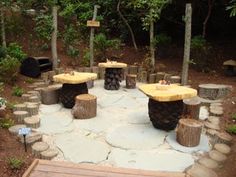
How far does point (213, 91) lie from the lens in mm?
7520

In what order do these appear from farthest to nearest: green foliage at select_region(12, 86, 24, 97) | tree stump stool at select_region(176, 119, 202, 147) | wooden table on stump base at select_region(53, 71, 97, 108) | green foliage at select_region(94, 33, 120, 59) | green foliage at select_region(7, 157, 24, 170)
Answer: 1. green foliage at select_region(94, 33, 120, 59)
2. green foliage at select_region(12, 86, 24, 97)
3. wooden table on stump base at select_region(53, 71, 97, 108)
4. tree stump stool at select_region(176, 119, 202, 147)
5. green foliage at select_region(7, 157, 24, 170)

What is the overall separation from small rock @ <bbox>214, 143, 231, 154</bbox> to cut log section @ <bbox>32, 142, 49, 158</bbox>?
268 centimetres

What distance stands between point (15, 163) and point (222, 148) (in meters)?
3.14

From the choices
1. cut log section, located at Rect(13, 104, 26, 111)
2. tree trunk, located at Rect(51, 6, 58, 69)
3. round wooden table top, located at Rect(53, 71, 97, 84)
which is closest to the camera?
cut log section, located at Rect(13, 104, 26, 111)

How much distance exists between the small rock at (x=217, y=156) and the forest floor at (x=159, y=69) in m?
0.07

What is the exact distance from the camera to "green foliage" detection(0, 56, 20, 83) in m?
7.45

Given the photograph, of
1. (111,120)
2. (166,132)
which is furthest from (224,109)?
(111,120)

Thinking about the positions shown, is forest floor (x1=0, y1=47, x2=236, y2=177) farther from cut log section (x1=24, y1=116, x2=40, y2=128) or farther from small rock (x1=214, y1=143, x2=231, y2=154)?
cut log section (x1=24, y1=116, x2=40, y2=128)

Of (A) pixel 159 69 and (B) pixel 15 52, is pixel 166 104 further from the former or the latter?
(B) pixel 15 52

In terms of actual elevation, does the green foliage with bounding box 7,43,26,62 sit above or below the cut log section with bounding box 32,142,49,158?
above

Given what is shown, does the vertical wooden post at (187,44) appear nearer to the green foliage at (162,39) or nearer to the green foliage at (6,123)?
the green foliage at (162,39)

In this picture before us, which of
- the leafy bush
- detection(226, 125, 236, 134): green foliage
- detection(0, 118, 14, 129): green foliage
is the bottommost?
detection(226, 125, 236, 134): green foliage

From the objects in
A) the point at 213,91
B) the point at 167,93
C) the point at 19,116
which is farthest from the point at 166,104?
the point at 19,116

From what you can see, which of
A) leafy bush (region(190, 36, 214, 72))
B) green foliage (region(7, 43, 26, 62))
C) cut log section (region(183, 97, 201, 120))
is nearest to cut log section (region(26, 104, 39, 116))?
green foliage (region(7, 43, 26, 62))
